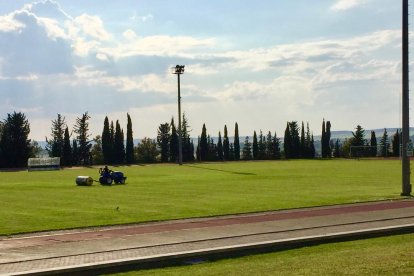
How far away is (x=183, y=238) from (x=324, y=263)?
14.7 feet

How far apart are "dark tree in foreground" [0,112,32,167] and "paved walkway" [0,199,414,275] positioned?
230 feet

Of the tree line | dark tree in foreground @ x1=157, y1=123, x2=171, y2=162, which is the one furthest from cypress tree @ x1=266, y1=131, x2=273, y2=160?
dark tree in foreground @ x1=157, y1=123, x2=171, y2=162

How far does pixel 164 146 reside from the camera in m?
100

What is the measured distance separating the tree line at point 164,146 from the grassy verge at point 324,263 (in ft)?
247

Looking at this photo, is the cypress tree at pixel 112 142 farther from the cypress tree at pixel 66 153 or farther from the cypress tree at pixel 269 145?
the cypress tree at pixel 269 145

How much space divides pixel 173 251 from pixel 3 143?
248 ft

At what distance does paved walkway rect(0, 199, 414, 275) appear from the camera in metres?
11.2

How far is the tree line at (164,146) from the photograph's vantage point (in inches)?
3310

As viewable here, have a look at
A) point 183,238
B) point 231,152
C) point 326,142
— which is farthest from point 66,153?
point 183,238

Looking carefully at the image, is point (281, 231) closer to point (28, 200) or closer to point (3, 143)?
point (28, 200)

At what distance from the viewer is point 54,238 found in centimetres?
1419

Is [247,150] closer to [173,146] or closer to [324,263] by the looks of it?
[173,146]

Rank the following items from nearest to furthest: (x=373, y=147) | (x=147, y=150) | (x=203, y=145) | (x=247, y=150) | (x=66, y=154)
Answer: (x=66, y=154) < (x=373, y=147) < (x=203, y=145) < (x=147, y=150) < (x=247, y=150)

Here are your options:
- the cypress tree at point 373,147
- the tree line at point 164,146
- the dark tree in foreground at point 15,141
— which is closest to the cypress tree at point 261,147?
the tree line at point 164,146
